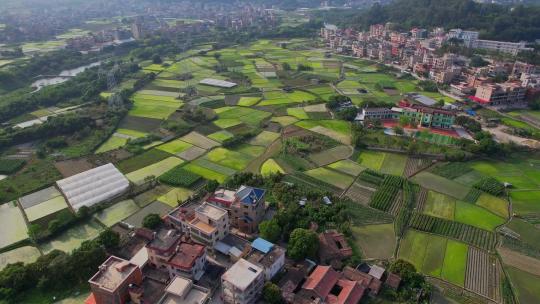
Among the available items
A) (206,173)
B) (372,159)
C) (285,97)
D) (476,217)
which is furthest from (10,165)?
(476,217)

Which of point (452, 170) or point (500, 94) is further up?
point (500, 94)

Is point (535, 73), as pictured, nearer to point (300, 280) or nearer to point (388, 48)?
point (388, 48)

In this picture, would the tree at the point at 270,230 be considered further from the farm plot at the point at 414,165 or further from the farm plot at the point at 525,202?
the farm plot at the point at 525,202

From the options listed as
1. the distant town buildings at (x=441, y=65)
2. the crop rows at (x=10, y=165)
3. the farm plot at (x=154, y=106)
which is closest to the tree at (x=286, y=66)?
the distant town buildings at (x=441, y=65)

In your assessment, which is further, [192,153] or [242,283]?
[192,153]

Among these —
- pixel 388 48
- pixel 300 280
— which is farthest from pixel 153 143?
pixel 388 48

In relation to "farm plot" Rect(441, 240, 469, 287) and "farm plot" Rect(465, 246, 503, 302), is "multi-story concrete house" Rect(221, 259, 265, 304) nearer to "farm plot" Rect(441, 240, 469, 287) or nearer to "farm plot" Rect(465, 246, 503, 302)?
"farm plot" Rect(441, 240, 469, 287)

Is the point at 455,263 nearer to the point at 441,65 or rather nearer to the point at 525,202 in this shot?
the point at 525,202

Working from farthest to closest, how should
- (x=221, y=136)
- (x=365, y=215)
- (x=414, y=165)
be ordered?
1. (x=221, y=136)
2. (x=414, y=165)
3. (x=365, y=215)
